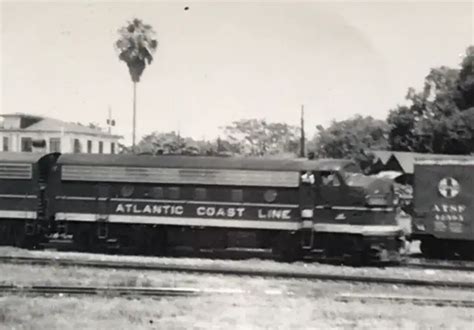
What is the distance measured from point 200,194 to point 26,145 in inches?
134

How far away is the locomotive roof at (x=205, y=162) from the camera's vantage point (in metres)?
11.9

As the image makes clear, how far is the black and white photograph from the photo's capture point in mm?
8227

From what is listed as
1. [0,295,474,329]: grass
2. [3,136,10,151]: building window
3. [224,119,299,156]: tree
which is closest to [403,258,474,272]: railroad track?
[224,119,299,156]: tree

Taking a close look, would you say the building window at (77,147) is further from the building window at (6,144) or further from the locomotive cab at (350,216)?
the locomotive cab at (350,216)

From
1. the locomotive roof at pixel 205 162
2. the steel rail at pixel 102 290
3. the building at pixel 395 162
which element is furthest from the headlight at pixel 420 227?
the building at pixel 395 162

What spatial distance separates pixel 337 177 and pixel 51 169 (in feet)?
16.6

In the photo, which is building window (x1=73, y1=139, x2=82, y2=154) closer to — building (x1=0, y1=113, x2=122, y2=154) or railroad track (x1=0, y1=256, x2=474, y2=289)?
building (x1=0, y1=113, x2=122, y2=154)

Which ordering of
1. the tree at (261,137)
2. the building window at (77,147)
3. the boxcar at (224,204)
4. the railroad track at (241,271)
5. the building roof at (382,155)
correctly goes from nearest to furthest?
the tree at (261,137) < the railroad track at (241,271) < the boxcar at (224,204) < the building window at (77,147) < the building roof at (382,155)

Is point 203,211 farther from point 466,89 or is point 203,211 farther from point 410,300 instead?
point 466,89

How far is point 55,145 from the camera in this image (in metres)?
13.1

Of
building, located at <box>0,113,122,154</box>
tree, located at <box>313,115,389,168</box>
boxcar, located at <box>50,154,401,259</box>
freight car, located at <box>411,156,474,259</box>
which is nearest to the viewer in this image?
tree, located at <box>313,115,389,168</box>

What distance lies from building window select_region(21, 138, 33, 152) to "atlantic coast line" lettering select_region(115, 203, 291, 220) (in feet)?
6.45

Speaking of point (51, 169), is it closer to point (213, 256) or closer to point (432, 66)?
point (213, 256)

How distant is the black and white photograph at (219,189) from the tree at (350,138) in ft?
0.63
